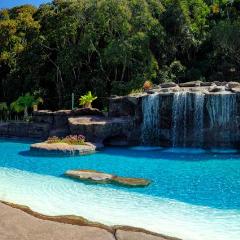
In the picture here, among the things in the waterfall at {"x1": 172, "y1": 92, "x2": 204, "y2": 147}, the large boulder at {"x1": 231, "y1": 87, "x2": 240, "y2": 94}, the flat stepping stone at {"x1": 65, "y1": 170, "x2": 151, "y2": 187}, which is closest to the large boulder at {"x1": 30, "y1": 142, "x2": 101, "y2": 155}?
the waterfall at {"x1": 172, "y1": 92, "x2": 204, "y2": 147}

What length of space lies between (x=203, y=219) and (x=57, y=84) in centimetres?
2384

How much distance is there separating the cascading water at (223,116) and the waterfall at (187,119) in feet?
1.47

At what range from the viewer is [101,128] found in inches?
784

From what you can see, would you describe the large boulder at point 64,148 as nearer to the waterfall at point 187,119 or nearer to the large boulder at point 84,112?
the waterfall at point 187,119

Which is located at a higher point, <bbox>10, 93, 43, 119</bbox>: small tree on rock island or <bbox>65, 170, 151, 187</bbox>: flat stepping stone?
<bbox>10, 93, 43, 119</bbox>: small tree on rock island

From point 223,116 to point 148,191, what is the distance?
30.2 feet

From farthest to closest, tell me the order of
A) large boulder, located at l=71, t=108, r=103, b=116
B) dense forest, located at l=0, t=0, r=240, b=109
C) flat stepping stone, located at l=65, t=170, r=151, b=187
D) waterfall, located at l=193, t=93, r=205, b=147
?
dense forest, located at l=0, t=0, r=240, b=109 → large boulder, located at l=71, t=108, r=103, b=116 → waterfall, located at l=193, t=93, r=205, b=147 → flat stepping stone, located at l=65, t=170, r=151, b=187

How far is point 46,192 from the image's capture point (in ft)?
34.2

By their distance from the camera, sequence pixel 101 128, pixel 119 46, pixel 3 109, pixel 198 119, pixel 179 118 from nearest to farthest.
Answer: pixel 198 119
pixel 179 118
pixel 101 128
pixel 119 46
pixel 3 109

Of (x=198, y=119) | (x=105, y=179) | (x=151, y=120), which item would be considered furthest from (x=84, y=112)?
(x=105, y=179)

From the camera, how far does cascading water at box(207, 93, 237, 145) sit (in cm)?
1830

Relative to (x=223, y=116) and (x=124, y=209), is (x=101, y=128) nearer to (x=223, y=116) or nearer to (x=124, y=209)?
(x=223, y=116)

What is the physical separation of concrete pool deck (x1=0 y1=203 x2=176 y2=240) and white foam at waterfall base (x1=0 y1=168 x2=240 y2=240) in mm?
1304

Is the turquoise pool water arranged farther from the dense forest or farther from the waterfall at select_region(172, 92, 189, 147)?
the dense forest
